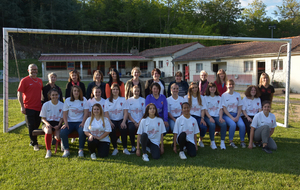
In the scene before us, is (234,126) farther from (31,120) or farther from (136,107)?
(31,120)

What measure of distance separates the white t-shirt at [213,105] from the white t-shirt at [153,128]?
130cm

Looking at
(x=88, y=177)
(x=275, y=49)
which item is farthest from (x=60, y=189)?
(x=275, y=49)

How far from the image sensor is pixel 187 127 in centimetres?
441

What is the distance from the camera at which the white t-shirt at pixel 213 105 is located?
506 cm

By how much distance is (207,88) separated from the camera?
5.16 m

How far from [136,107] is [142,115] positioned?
0.76 ft

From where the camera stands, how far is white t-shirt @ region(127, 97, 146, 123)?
4.75 meters

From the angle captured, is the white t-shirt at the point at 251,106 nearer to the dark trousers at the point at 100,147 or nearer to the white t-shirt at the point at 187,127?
the white t-shirt at the point at 187,127

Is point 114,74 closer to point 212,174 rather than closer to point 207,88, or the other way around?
point 207,88

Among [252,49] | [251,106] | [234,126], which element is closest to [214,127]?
[234,126]

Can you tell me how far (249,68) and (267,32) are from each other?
2904 cm

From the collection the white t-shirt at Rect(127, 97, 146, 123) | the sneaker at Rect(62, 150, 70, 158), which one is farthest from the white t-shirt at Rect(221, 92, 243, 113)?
the sneaker at Rect(62, 150, 70, 158)

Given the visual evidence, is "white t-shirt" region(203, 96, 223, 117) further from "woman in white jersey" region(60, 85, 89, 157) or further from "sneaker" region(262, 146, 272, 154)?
"woman in white jersey" region(60, 85, 89, 157)

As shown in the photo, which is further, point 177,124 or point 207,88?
point 207,88
